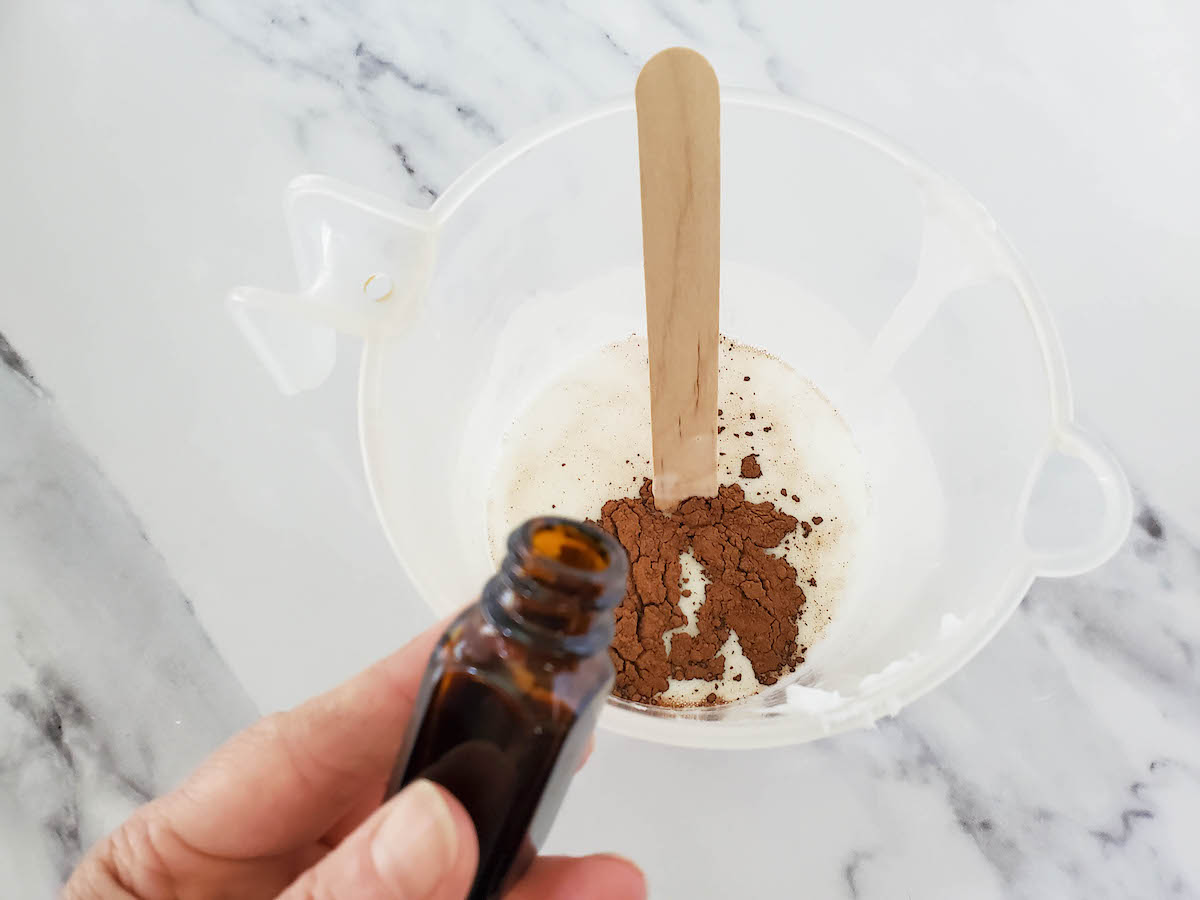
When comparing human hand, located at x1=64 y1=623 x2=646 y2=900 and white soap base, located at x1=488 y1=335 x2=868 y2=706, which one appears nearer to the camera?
human hand, located at x1=64 y1=623 x2=646 y2=900

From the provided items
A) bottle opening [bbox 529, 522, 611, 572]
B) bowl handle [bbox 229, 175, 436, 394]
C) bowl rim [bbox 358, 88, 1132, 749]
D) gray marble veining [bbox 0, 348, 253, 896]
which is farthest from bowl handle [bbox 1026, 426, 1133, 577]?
gray marble veining [bbox 0, 348, 253, 896]

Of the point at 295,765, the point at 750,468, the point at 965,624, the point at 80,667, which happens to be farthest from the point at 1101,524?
the point at 80,667

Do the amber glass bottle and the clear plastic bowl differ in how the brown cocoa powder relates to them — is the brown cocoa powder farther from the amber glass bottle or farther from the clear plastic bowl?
the amber glass bottle

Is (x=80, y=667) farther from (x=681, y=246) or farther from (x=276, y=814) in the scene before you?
(x=681, y=246)

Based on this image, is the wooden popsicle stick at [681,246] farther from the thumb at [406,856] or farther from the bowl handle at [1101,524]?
the thumb at [406,856]

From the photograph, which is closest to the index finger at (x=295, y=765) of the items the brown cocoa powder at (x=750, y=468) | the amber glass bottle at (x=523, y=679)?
the amber glass bottle at (x=523, y=679)
